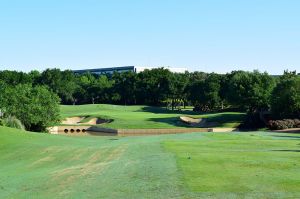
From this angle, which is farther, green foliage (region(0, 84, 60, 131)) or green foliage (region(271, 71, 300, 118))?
green foliage (region(271, 71, 300, 118))

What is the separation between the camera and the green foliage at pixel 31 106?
58.8 m

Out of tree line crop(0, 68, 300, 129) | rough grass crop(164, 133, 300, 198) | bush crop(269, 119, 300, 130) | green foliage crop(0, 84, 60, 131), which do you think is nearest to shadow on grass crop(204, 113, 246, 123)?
tree line crop(0, 68, 300, 129)

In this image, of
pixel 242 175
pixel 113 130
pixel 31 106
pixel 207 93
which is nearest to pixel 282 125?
pixel 113 130

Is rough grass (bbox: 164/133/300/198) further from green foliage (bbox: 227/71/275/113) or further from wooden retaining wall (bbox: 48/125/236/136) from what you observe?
green foliage (bbox: 227/71/275/113)

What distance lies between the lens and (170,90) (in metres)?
132

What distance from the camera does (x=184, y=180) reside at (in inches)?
611

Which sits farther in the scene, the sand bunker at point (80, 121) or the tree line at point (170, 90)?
the sand bunker at point (80, 121)

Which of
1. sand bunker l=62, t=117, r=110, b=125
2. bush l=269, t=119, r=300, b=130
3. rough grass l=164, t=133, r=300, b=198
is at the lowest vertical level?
sand bunker l=62, t=117, r=110, b=125

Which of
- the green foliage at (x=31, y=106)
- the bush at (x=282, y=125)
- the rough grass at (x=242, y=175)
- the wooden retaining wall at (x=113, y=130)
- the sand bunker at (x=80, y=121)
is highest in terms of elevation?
the green foliage at (x=31, y=106)

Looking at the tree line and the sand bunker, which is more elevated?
the tree line

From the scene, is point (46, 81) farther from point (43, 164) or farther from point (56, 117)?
point (43, 164)

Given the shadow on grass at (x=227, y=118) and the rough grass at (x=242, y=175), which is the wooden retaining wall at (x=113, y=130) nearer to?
the shadow on grass at (x=227, y=118)

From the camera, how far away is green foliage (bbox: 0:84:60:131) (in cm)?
5875

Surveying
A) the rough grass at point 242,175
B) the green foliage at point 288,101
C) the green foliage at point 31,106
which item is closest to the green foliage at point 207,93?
the green foliage at point 288,101
